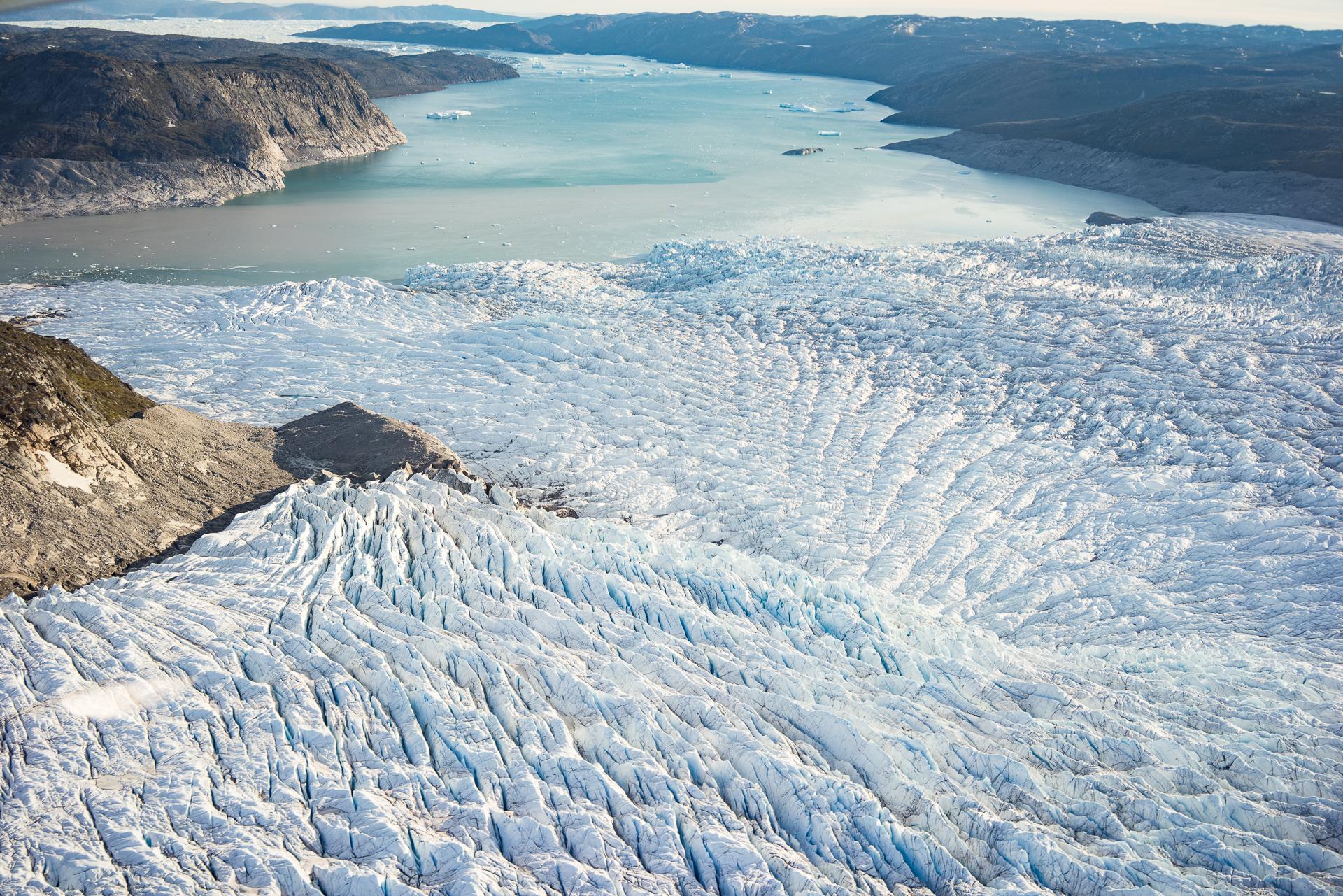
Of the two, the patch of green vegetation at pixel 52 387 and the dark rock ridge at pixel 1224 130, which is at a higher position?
the dark rock ridge at pixel 1224 130

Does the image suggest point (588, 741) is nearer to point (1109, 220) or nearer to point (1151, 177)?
point (1109, 220)

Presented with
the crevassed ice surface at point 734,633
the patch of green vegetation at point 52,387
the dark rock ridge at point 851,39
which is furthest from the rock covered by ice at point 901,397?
Answer: the dark rock ridge at point 851,39

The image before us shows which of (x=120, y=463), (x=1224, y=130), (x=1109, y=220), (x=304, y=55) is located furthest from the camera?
(x=304, y=55)

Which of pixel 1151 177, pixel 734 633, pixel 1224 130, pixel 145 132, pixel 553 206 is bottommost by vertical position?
pixel 734 633

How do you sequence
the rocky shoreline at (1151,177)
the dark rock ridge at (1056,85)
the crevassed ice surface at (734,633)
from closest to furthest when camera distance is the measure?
the crevassed ice surface at (734,633) → the rocky shoreline at (1151,177) → the dark rock ridge at (1056,85)

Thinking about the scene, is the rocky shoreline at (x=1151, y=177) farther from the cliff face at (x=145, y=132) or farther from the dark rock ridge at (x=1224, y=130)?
the cliff face at (x=145, y=132)

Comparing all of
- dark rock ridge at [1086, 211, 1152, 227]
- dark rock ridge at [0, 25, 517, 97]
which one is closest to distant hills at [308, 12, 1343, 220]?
dark rock ridge at [1086, 211, 1152, 227]

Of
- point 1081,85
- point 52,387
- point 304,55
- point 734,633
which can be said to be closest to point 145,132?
point 52,387
